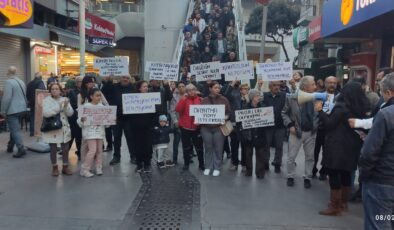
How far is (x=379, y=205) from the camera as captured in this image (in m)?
3.60

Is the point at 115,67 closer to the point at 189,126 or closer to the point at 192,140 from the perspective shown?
the point at 189,126

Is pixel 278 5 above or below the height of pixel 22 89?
above

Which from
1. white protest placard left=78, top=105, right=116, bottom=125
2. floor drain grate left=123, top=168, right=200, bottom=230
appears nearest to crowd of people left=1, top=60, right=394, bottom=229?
white protest placard left=78, top=105, right=116, bottom=125

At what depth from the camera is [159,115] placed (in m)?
8.01

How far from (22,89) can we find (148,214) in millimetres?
5211

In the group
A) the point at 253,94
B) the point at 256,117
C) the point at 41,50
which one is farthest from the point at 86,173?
the point at 41,50

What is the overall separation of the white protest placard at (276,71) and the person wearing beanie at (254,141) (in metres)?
0.84

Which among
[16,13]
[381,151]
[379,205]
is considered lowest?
[379,205]

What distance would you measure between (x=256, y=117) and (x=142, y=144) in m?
2.17

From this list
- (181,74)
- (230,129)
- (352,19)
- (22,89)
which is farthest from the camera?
(181,74)

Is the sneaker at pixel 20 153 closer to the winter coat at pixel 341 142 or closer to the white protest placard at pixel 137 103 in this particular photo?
the white protest placard at pixel 137 103

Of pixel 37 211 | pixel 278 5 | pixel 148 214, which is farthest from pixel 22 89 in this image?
pixel 278 5

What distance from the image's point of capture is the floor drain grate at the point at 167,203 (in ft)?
16.8

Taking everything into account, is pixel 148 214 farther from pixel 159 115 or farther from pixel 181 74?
pixel 181 74
